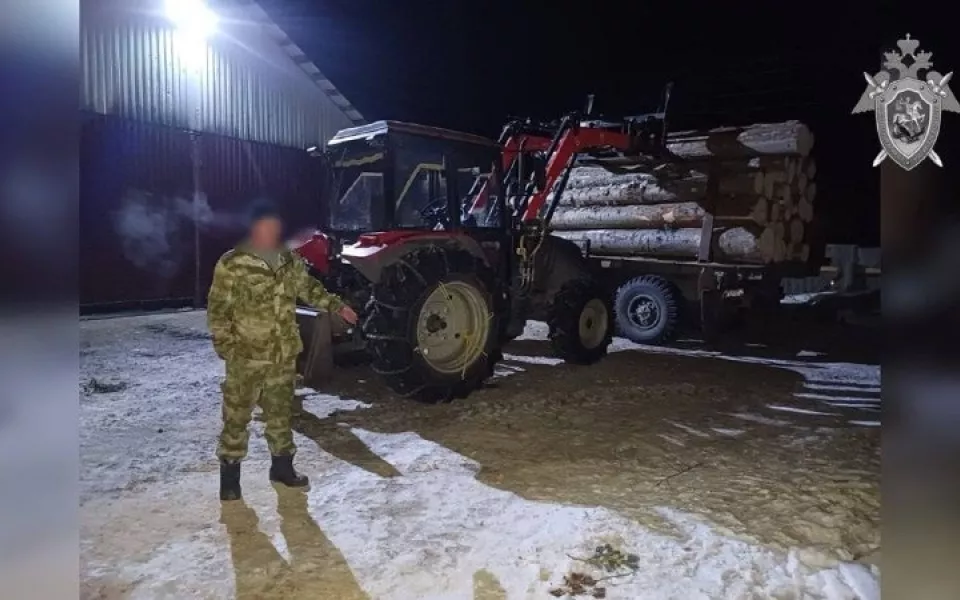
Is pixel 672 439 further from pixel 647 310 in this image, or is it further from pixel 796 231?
pixel 796 231

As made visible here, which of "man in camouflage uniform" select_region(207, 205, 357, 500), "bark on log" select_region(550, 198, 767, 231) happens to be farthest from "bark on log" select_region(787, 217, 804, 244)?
"man in camouflage uniform" select_region(207, 205, 357, 500)

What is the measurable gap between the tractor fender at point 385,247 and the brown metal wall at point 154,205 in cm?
623

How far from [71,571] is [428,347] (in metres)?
4.66

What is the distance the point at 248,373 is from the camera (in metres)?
4.05

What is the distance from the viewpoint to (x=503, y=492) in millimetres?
4172

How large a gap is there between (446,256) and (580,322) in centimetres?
234

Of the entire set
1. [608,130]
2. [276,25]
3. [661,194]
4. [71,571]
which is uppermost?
[276,25]

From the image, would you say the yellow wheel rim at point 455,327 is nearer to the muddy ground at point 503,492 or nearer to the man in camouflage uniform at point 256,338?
the muddy ground at point 503,492

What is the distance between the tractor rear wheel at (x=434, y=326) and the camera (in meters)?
5.79

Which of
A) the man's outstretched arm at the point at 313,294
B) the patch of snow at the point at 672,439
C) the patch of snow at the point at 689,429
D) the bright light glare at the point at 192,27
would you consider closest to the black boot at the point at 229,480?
the man's outstretched arm at the point at 313,294

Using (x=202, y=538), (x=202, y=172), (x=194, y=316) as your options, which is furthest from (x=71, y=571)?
(x=202, y=172)

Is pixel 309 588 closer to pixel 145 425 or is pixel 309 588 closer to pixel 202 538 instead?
pixel 202 538

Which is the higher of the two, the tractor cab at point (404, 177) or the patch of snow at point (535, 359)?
the tractor cab at point (404, 177)

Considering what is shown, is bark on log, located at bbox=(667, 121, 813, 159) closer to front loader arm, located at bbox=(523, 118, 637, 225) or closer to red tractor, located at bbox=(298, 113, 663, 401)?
front loader arm, located at bbox=(523, 118, 637, 225)
